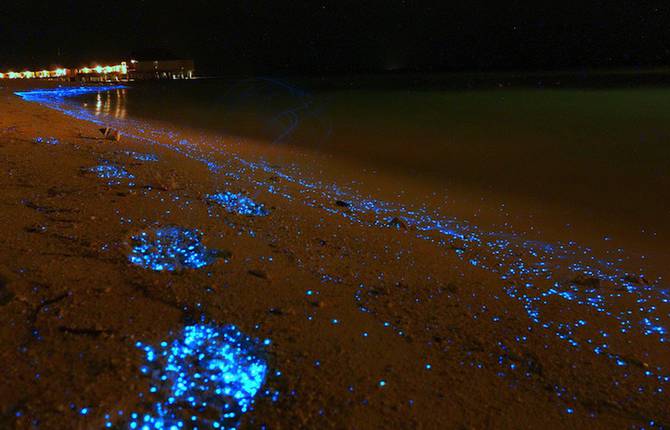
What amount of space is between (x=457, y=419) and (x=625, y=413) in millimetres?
798

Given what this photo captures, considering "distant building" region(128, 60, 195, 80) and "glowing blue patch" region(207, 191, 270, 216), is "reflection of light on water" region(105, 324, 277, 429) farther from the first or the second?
"distant building" region(128, 60, 195, 80)

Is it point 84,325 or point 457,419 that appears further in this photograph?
point 84,325

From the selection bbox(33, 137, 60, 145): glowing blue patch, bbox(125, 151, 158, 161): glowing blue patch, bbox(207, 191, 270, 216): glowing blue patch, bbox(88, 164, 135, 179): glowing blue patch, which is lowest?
bbox(207, 191, 270, 216): glowing blue patch

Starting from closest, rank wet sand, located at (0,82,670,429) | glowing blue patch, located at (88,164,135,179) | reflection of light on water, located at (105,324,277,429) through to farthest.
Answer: reflection of light on water, located at (105,324,277,429) < wet sand, located at (0,82,670,429) < glowing blue patch, located at (88,164,135,179)

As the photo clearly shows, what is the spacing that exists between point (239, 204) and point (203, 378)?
112 inches

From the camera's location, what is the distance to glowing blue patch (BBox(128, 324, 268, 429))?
1955 mm

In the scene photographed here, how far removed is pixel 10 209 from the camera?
12.7ft

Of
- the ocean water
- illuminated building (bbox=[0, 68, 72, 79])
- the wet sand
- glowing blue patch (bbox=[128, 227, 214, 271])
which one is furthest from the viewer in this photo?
illuminated building (bbox=[0, 68, 72, 79])

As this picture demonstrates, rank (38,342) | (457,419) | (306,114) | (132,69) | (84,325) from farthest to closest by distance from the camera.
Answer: (132,69), (306,114), (84,325), (38,342), (457,419)

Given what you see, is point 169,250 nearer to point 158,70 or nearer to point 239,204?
point 239,204

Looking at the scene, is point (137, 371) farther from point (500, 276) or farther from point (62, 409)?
point (500, 276)

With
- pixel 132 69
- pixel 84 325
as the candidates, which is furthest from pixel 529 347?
pixel 132 69

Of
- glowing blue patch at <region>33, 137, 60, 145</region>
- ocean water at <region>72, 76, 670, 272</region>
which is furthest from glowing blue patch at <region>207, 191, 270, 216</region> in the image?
glowing blue patch at <region>33, 137, 60, 145</region>

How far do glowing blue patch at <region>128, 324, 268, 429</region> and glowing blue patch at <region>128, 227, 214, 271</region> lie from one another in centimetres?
83
